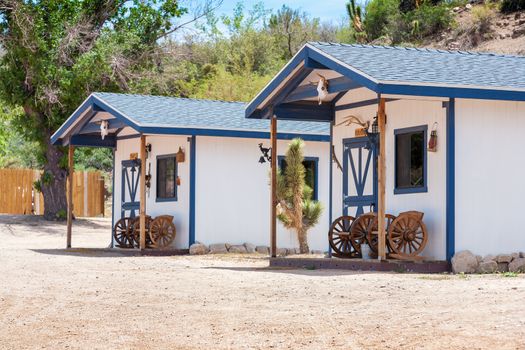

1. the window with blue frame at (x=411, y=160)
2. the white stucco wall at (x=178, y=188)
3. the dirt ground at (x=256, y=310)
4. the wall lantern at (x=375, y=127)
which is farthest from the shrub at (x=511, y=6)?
the dirt ground at (x=256, y=310)

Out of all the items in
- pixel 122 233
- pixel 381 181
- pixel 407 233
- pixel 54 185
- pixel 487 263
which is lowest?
pixel 487 263

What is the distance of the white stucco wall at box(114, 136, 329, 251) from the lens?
2300cm

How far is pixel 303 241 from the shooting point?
22.3 m

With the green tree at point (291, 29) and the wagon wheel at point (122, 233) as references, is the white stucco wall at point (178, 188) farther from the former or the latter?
the green tree at point (291, 29)

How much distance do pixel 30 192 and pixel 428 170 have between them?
24499 millimetres

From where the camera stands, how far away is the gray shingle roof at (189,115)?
73.9 feet

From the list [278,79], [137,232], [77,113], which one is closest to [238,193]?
[137,232]

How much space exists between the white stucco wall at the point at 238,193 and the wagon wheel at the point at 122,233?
2.03 m

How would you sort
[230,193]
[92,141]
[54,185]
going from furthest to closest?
1. [54,185]
2. [92,141]
3. [230,193]

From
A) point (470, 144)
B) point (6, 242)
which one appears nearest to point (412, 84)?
point (470, 144)

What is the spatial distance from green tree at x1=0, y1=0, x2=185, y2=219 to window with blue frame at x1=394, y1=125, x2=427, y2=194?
15.8 meters

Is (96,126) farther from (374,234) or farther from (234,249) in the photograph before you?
(374,234)

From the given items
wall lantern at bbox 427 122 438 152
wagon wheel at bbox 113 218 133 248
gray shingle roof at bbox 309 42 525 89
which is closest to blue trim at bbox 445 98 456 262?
wall lantern at bbox 427 122 438 152

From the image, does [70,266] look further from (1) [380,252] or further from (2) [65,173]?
(2) [65,173]
